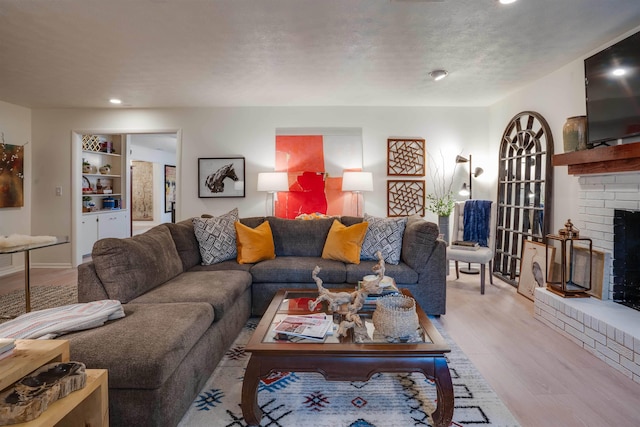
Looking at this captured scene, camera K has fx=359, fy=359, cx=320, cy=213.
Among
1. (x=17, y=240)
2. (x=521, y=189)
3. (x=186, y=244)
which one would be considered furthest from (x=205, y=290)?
(x=521, y=189)

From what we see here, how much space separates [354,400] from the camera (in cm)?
187

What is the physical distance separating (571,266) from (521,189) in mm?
1322

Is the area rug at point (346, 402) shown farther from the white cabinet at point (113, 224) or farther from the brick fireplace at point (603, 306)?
the white cabinet at point (113, 224)

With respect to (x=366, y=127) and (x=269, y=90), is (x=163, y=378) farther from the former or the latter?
(x=366, y=127)

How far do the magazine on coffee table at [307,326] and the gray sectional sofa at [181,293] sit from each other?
0.45m

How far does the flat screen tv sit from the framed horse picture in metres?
3.98

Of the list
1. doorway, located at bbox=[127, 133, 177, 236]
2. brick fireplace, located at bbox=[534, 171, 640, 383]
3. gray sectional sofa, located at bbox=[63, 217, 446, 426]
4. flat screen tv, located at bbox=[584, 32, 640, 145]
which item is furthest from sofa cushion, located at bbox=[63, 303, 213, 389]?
doorway, located at bbox=[127, 133, 177, 236]

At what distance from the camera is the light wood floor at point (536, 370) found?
177cm

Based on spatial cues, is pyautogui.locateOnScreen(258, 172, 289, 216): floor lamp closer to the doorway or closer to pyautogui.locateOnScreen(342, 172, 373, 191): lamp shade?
pyautogui.locateOnScreen(342, 172, 373, 191): lamp shade

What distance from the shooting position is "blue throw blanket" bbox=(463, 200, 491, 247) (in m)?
4.24

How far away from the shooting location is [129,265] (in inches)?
89.1

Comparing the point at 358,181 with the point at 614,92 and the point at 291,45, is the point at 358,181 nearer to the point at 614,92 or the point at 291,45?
the point at 291,45

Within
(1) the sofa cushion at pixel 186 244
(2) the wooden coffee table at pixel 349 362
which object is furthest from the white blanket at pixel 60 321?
(1) the sofa cushion at pixel 186 244

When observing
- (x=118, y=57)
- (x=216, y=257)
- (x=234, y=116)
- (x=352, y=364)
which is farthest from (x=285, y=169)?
(x=352, y=364)
